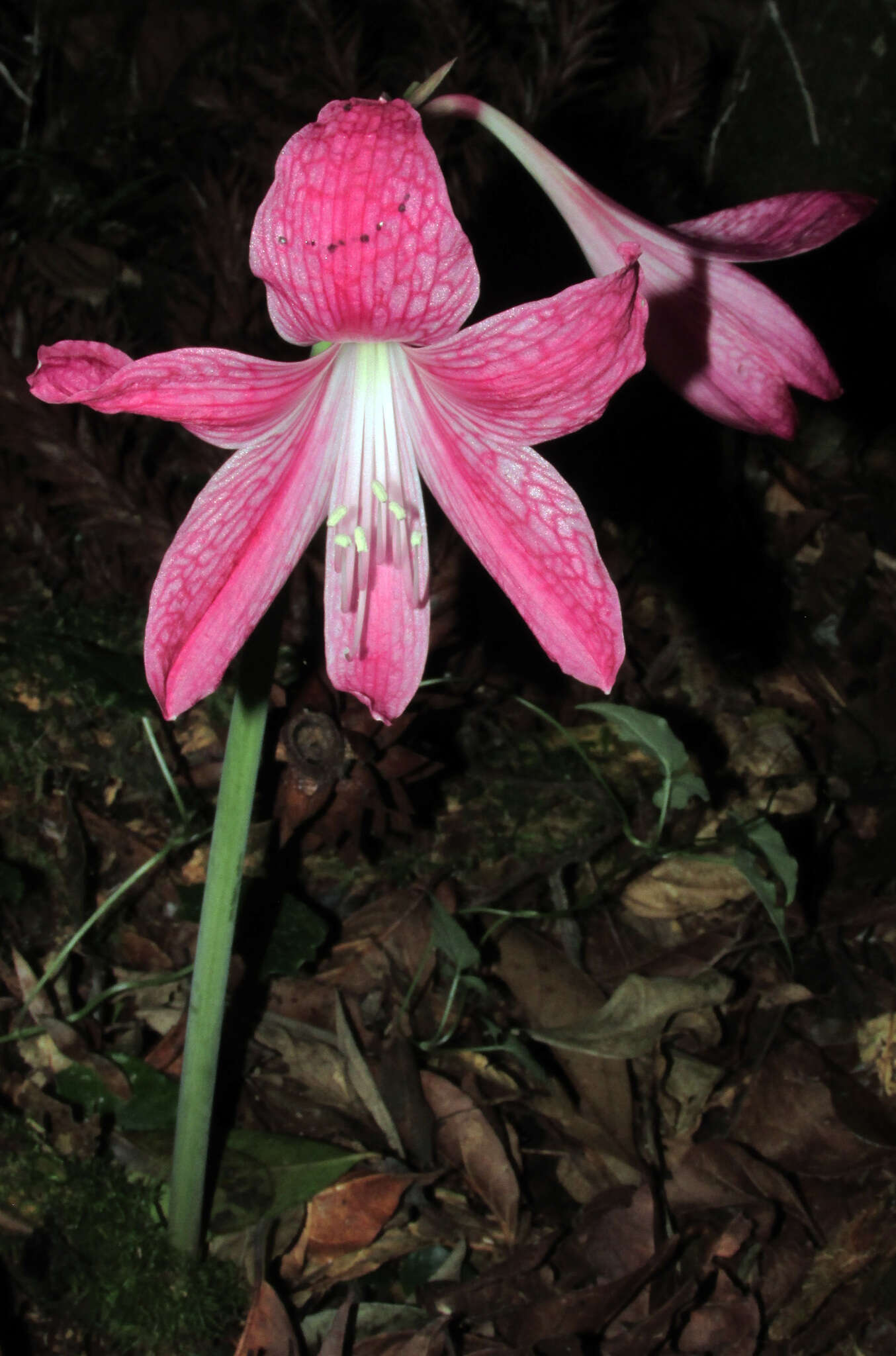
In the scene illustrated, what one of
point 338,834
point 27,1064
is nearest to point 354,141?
point 338,834

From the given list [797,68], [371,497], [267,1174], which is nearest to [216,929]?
[371,497]

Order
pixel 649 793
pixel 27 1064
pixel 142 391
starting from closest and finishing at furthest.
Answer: pixel 142 391
pixel 27 1064
pixel 649 793

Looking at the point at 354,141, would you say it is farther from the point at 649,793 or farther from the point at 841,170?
the point at 841,170

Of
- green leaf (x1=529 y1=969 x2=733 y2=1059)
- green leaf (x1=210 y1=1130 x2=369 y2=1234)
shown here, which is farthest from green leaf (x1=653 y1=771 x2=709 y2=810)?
green leaf (x1=210 y1=1130 x2=369 y2=1234)

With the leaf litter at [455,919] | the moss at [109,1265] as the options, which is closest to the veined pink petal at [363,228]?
the leaf litter at [455,919]

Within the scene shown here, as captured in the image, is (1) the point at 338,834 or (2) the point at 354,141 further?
(1) the point at 338,834

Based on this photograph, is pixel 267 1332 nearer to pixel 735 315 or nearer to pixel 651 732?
pixel 651 732

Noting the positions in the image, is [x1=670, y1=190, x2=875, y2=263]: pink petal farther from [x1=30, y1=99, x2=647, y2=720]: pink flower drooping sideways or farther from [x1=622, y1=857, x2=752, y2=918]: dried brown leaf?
[x1=622, y1=857, x2=752, y2=918]: dried brown leaf

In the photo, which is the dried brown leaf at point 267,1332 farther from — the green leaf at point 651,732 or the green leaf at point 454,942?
the green leaf at point 651,732
